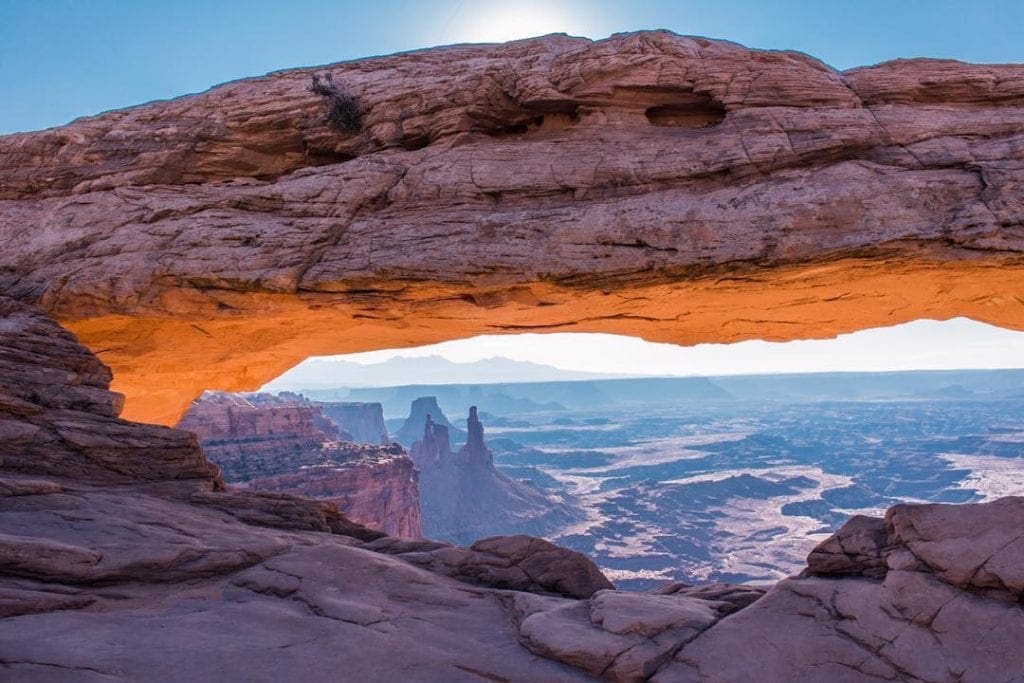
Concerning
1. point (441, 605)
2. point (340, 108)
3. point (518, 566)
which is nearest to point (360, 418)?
point (340, 108)

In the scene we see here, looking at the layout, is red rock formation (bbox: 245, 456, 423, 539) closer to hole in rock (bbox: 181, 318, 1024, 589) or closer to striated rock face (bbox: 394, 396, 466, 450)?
hole in rock (bbox: 181, 318, 1024, 589)

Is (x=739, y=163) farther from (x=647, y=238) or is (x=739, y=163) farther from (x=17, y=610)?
(x=17, y=610)

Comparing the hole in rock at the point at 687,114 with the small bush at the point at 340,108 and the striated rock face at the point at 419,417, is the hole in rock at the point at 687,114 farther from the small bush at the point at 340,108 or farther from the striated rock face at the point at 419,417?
the striated rock face at the point at 419,417

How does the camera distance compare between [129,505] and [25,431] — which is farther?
[25,431]

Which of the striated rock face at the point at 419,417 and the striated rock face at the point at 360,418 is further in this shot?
the striated rock face at the point at 419,417

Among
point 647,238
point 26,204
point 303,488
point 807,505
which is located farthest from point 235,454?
point 807,505

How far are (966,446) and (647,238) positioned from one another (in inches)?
6892

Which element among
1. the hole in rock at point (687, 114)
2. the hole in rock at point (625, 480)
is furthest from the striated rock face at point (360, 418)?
the hole in rock at point (687, 114)

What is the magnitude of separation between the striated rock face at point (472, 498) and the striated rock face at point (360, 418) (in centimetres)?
4474

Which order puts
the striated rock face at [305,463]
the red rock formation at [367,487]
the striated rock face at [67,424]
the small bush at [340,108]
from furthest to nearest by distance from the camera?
the striated rock face at [305,463] < the red rock formation at [367,487] < the small bush at [340,108] < the striated rock face at [67,424]

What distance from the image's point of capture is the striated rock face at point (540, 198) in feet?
34.0

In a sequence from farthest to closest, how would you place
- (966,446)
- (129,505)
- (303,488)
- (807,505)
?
(966,446) < (807,505) < (303,488) < (129,505)

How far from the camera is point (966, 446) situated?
146250mm

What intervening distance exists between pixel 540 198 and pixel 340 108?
5230 mm
